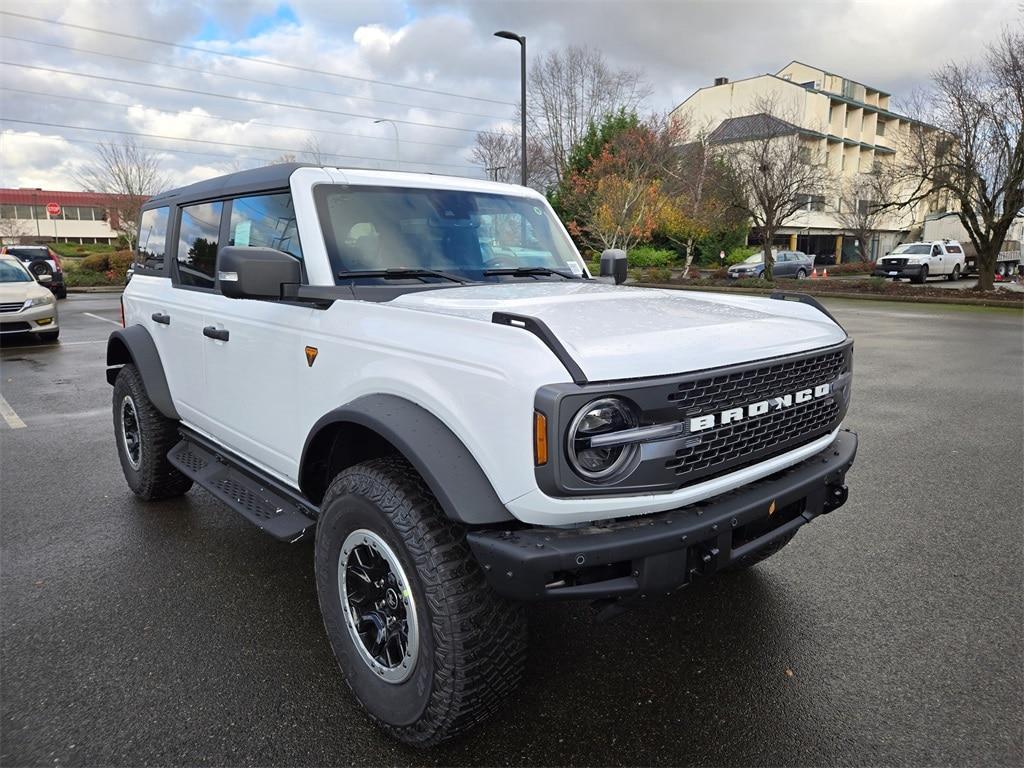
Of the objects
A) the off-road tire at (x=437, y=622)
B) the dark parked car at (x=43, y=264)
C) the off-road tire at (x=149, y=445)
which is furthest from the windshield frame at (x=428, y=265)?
the dark parked car at (x=43, y=264)

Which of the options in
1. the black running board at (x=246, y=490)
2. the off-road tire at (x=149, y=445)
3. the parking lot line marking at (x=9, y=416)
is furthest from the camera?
the parking lot line marking at (x=9, y=416)

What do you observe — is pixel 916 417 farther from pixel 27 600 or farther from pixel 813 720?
pixel 27 600

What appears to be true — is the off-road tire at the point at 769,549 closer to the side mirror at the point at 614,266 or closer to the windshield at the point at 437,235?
the windshield at the point at 437,235

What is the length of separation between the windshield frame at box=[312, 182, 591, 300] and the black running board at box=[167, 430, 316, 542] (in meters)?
1.00

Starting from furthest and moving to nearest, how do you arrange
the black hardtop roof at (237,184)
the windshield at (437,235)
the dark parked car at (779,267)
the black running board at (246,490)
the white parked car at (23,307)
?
the dark parked car at (779,267), the white parked car at (23,307), the black hardtop roof at (237,184), the windshield at (437,235), the black running board at (246,490)

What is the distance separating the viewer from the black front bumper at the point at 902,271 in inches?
1176

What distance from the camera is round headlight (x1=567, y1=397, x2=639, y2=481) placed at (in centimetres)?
199

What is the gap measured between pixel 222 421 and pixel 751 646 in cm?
276

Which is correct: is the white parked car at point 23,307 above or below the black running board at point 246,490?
above

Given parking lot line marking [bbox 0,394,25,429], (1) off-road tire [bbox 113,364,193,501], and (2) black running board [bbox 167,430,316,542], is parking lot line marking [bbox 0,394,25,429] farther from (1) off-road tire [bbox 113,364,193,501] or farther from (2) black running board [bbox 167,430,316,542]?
(2) black running board [bbox 167,430,316,542]

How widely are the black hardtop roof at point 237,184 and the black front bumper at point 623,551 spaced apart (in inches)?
83.3

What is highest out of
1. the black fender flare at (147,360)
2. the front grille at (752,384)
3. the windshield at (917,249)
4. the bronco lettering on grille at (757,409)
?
the windshield at (917,249)

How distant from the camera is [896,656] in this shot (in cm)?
287

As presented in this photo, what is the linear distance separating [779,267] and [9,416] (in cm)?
3029
